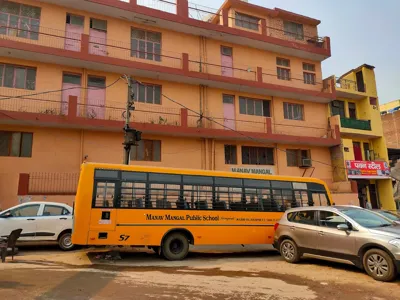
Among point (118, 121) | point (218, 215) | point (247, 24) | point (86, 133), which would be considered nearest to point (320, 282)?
point (218, 215)

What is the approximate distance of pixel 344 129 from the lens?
24.7 m

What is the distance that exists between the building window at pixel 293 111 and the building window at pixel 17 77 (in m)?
17.0

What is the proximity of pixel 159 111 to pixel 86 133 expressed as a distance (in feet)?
14.9

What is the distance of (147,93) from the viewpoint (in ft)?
64.4

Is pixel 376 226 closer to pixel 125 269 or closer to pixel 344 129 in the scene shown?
pixel 125 269

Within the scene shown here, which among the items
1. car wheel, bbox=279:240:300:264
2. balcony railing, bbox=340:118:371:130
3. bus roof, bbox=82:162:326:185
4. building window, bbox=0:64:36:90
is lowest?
car wheel, bbox=279:240:300:264

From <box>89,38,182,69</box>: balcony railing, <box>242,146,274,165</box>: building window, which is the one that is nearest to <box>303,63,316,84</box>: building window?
<box>242,146,274,165</box>: building window

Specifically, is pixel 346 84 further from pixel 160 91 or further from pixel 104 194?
pixel 104 194

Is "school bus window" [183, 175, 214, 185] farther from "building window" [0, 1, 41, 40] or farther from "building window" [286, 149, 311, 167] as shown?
"building window" [286, 149, 311, 167]

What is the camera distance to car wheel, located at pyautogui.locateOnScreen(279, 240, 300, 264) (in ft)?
29.2

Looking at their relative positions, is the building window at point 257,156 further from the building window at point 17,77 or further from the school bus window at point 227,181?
the building window at point 17,77

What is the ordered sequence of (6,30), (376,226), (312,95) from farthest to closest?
(312,95)
(6,30)
(376,226)

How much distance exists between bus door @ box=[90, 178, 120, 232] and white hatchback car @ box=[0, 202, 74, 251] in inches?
114

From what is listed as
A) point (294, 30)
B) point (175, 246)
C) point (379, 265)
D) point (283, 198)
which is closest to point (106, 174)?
point (175, 246)
